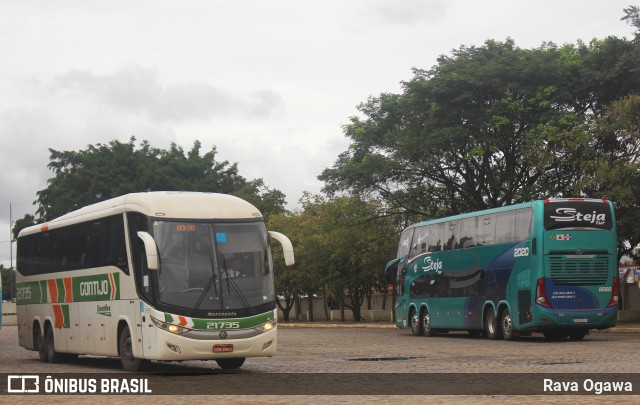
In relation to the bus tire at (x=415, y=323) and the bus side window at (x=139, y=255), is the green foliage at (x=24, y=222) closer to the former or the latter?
the bus tire at (x=415, y=323)

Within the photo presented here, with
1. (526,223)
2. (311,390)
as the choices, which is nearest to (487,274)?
(526,223)

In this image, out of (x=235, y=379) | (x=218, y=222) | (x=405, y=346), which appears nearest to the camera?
(x=235, y=379)

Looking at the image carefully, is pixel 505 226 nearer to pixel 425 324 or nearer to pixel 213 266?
pixel 425 324

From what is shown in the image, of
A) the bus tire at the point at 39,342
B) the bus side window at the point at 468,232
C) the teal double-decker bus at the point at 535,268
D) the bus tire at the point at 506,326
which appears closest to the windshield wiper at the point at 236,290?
the bus tire at the point at 39,342

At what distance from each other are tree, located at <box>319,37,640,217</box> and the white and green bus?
1986cm

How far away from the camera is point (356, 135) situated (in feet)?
156

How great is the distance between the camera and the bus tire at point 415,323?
128 feet

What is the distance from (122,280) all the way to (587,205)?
1443 cm

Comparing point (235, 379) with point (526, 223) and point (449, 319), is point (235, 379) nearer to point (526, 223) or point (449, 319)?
point (526, 223)

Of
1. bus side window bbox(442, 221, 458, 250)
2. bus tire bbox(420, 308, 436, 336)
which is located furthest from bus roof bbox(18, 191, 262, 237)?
bus tire bbox(420, 308, 436, 336)

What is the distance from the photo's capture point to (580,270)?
31078 millimetres

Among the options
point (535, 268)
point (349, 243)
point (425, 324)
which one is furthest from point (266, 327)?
point (349, 243)

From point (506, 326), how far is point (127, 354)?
14.7 m

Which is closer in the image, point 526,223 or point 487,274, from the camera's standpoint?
point 526,223
